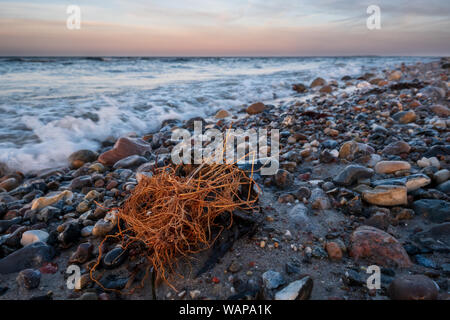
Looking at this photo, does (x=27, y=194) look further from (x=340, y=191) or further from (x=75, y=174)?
(x=340, y=191)

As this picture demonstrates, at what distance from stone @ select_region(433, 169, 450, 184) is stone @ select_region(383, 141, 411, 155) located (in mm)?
674

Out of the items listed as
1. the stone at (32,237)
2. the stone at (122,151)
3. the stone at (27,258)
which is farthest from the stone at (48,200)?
the stone at (122,151)

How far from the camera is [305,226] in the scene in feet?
6.23

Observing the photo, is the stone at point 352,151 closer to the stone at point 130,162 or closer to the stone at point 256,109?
the stone at point 130,162

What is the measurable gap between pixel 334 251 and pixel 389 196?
2.49 feet

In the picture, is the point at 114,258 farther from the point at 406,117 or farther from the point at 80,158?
the point at 406,117

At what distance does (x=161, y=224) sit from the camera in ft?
5.49

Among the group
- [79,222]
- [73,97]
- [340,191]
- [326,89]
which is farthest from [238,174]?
[326,89]

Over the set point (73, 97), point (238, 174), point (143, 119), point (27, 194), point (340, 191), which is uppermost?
point (73, 97)

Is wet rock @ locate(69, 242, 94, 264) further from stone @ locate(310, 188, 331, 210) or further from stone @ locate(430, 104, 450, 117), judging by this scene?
stone @ locate(430, 104, 450, 117)

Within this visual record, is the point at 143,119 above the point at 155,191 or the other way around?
above

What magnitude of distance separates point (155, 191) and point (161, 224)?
0.30m

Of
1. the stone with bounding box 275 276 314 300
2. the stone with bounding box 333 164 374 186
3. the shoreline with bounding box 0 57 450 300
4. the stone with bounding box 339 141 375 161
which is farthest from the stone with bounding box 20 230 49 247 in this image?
the stone with bounding box 339 141 375 161

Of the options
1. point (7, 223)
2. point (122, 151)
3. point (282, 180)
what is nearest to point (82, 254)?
point (7, 223)
